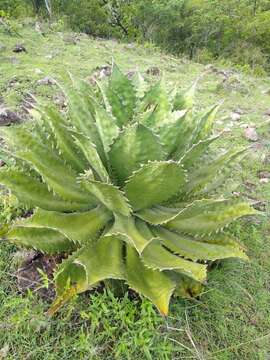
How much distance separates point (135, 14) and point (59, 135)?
1414 cm

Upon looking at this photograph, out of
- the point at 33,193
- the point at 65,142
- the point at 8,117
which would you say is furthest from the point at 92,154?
the point at 8,117

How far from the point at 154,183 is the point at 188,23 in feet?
54.7

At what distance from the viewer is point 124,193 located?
6.20ft

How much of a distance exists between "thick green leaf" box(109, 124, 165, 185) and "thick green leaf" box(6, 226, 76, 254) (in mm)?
394

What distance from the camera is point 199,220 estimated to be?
211 centimetres

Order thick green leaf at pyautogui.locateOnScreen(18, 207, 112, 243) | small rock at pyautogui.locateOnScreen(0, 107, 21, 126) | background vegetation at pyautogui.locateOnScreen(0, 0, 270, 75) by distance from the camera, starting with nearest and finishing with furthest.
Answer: thick green leaf at pyautogui.locateOnScreen(18, 207, 112, 243)
small rock at pyautogui.locateOnScreen(0, 107, 21, 126)
background vegetation at pyautogui.locateOnScreen(0, 0, 270, 75)

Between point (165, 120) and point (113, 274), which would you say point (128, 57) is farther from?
point (113, 274)

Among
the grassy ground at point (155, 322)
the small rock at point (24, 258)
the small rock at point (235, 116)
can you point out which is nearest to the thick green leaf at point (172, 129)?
the grassy ground at point (155, 322)

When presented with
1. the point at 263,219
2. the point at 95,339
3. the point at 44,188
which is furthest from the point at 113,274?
the point at 263,219

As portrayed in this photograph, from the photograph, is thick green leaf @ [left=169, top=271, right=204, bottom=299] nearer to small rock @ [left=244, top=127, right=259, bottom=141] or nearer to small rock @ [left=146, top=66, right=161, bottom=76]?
small rock @ [left=244, top=127, right=259, bottom=141]

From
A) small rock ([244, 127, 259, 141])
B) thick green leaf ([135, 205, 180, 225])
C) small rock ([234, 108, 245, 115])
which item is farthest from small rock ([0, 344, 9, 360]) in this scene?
small rock ([234, 108, 245, 115])

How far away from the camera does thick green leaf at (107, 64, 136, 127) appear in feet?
7.49

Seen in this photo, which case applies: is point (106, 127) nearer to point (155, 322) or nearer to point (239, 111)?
point (155, 322)

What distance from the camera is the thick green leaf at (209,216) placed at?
2.09 m
